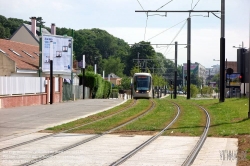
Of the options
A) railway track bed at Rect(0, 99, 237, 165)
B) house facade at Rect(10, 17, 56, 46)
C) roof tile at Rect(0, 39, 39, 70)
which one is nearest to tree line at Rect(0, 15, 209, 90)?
house facade at Rect(10, 17, 56, 46)

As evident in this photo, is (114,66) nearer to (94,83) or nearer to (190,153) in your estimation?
(94,83)

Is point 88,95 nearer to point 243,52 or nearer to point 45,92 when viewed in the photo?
point 45,92

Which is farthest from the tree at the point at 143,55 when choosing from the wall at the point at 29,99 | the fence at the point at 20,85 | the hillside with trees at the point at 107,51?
the fence at the point at 20,85

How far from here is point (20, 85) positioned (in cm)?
3678

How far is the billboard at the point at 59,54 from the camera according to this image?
151ft

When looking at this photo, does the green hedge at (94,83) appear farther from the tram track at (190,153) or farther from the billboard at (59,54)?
the tram track at (190,153)

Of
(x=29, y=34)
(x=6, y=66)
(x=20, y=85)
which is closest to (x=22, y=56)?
(x=6, y=66)

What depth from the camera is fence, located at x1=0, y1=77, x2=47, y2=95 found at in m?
33.8

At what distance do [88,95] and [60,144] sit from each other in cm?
4742

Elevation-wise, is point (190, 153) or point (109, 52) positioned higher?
point (109, 52)

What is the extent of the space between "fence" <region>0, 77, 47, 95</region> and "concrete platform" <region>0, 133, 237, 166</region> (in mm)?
16113

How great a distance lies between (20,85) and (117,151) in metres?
23.6

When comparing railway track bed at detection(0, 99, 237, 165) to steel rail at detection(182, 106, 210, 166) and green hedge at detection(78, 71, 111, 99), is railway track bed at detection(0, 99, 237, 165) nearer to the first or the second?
steel rail at detection(182, 106, 210, 166)

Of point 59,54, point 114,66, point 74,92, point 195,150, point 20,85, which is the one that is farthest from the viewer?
point 114,66
